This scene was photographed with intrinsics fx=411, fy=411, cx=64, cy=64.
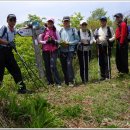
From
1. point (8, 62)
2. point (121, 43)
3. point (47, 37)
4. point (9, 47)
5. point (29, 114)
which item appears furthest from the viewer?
point (121, 43)

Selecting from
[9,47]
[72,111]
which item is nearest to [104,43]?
[9,47]

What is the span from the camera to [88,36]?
12.4m

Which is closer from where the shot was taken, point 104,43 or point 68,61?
point 68,61

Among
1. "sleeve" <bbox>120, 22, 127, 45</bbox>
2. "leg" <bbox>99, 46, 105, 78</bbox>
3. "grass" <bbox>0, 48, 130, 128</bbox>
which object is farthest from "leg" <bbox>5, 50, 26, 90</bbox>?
"sleeve" <bbox>120, 22, 127, 45</bbox>

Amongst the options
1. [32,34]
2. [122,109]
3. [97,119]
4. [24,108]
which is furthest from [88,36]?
[24,108]

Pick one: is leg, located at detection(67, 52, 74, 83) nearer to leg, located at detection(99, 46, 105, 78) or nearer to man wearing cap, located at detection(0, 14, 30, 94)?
leg, located at detection(99, 46, 105, 78)

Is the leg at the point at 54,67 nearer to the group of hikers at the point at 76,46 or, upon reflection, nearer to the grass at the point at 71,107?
the group of hikers at the point at 76,46

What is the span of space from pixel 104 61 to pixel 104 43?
0.66 m

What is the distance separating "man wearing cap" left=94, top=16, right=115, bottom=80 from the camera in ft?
40.9

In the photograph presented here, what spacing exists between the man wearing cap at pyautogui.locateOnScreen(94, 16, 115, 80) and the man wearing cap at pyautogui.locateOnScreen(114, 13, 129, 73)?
9.7 inches

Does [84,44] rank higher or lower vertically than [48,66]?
higher

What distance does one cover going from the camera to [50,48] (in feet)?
38.7

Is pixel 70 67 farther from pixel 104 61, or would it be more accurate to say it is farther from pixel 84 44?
pixel 104 61

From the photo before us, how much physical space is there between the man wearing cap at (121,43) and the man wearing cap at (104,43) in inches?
9.7
